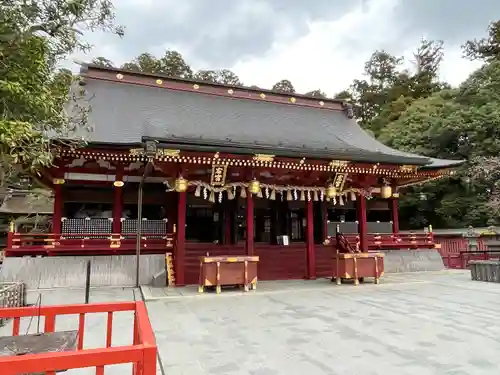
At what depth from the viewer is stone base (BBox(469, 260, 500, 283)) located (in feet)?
32.8

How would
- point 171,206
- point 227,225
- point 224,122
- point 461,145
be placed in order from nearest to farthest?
point 171,206 < point 227,225 < point 224,122 < point 461,145

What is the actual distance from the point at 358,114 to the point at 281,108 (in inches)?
1021

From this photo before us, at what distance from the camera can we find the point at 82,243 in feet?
35.4

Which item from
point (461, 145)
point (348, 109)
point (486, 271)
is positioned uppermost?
point (348, 109)

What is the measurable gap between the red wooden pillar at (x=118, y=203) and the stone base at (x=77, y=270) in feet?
3.65

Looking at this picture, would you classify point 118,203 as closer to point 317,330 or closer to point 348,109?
point 317,330

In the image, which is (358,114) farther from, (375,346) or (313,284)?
(375,346)

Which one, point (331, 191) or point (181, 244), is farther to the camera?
point (331, 191)

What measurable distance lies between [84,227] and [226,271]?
5.20m

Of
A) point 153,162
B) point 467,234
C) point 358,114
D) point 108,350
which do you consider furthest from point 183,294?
point 358,114

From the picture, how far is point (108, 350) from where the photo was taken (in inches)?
62.9

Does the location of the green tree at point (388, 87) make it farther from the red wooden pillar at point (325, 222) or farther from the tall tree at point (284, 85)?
the red wooden pillar at point (325, 222)

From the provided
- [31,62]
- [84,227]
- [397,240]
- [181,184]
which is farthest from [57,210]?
[397,240]

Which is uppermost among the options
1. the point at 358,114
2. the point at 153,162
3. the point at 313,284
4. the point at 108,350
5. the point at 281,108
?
the point at 358,114
